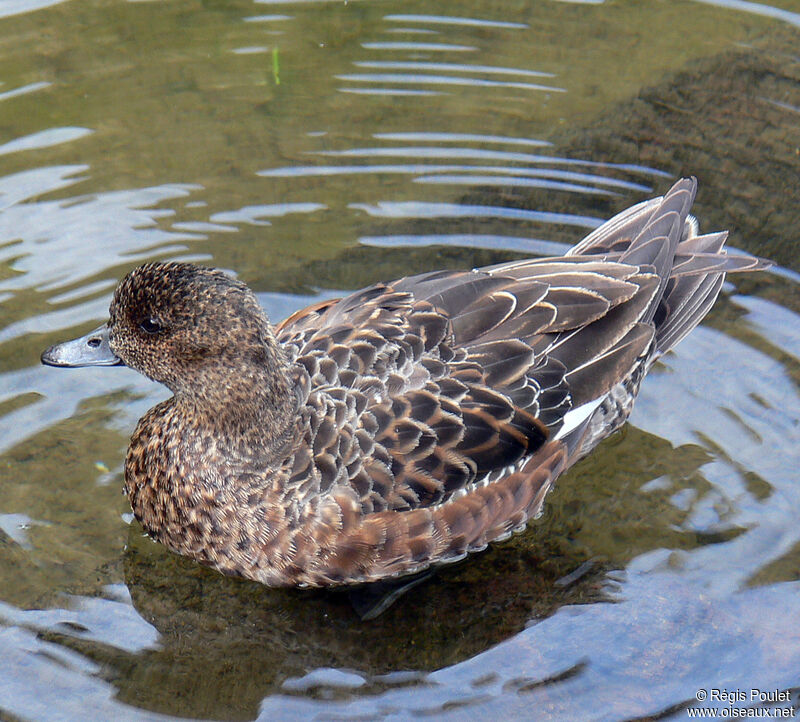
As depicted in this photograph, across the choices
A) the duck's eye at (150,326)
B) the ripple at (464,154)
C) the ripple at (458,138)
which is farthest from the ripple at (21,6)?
the duck's eye at (150,326)

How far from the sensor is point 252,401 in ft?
16.9

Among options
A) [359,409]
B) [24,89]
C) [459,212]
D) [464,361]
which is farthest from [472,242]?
[24,89]

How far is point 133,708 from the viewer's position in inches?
186

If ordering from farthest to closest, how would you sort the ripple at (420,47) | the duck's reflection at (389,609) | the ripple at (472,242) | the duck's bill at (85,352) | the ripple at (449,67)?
the ripple at (420,47) < the ripple at (449,67) < the ripple at (472,242) < the duck's bill at (85,352) < the duck's reflection at (389,609)

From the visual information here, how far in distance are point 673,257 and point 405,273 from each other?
1677mm

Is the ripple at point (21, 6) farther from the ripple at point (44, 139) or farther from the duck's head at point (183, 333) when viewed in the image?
the duck's head at point (183, 333)

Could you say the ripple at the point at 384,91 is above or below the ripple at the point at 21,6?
below

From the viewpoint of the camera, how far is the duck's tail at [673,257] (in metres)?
6.00

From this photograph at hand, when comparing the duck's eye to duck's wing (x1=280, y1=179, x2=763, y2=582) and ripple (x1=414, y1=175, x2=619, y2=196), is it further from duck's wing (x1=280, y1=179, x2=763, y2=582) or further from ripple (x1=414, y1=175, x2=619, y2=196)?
ripple (x1=414, y1=175, x2=619, y2=196)

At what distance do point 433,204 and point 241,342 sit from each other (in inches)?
108

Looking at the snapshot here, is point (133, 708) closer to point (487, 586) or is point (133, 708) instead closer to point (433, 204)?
point (487, 586)

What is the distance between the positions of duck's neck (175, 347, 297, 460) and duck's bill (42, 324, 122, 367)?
454 mm

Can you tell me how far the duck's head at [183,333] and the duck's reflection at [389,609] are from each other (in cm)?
100

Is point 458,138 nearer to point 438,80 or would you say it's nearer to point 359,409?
point 438,80
